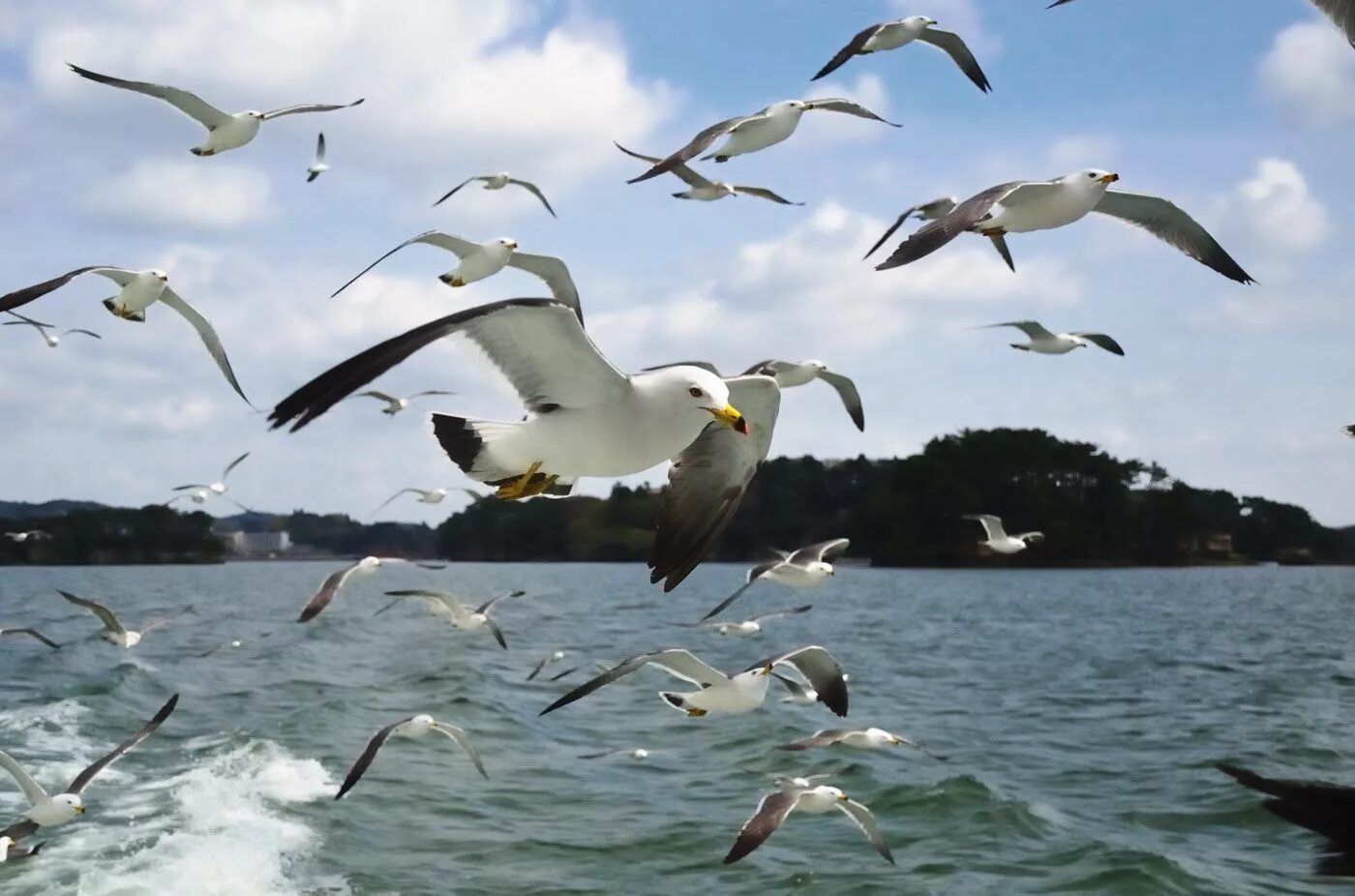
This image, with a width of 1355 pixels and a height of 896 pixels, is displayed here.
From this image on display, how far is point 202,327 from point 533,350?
624 cm

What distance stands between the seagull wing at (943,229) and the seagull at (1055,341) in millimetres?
6826

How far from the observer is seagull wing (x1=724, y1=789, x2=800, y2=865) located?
10070 mm

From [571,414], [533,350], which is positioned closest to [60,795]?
[571,414]

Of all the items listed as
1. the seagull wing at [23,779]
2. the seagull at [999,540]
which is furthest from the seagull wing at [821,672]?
the seagull at [999,540]

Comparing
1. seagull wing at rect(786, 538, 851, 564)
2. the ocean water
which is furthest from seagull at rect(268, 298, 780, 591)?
seagull wing at rect(786, 538, 851, 564)

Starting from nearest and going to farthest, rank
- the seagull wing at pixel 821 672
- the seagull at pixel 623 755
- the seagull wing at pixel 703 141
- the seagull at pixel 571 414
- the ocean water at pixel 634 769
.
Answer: the seagull at pixel 571 414 → the seagull wing at pixel 703 141 → the seagull wing at pixel 821 672 → the ocean water at pixel 634 769 → the seagull at pixel 623 755

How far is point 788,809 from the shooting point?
10641 millimetres

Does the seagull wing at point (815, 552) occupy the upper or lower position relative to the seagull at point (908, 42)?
lower

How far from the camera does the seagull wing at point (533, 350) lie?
4.41m

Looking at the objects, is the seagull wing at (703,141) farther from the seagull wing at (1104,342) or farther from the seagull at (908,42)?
the seagull wing at (1104,342)

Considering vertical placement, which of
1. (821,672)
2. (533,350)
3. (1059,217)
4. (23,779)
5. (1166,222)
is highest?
(1166,222)

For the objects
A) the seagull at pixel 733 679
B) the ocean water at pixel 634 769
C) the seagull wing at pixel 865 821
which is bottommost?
the ocean water at pixel 634 769

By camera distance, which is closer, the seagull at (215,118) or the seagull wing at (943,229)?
the seagull wing at (943,229)

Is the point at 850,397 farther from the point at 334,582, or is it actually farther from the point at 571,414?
the point at 571,414
